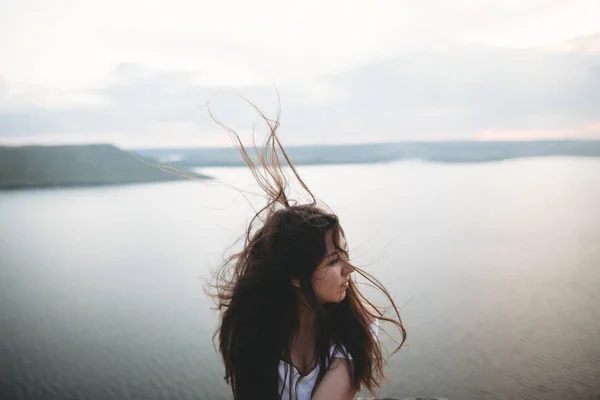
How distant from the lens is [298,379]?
4.61ft

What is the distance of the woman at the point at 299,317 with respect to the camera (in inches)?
52.5

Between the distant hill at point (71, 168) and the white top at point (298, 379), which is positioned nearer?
the white top at point (298, 379)

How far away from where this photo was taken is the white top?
1.38 m

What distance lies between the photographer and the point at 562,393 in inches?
151

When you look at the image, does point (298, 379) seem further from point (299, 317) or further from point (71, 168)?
point (71, 168)

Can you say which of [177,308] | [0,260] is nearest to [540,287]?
[177,308]

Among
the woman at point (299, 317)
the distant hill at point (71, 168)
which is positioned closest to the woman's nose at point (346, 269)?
the woman at point (299, 317)

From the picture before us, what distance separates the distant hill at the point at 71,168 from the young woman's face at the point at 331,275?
1373 centimetres

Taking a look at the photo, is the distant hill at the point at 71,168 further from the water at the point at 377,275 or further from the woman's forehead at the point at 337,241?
the woman's forehead at the point at 337,241

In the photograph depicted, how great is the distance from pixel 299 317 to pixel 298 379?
18 centimetres

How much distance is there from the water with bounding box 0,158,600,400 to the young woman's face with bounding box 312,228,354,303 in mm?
1097

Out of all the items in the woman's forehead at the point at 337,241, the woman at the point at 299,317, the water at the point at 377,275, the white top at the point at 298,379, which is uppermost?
the woman's forehead at the point at 337,241

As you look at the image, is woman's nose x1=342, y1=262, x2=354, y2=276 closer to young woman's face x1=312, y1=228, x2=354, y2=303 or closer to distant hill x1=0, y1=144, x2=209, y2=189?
young woman's face x1=312, y1=228, x2=354, y2=303

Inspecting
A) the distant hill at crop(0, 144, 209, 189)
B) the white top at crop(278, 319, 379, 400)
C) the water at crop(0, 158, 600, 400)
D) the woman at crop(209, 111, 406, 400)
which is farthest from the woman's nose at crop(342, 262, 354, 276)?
the distant hill at crop(0, 144, 209, 189)
